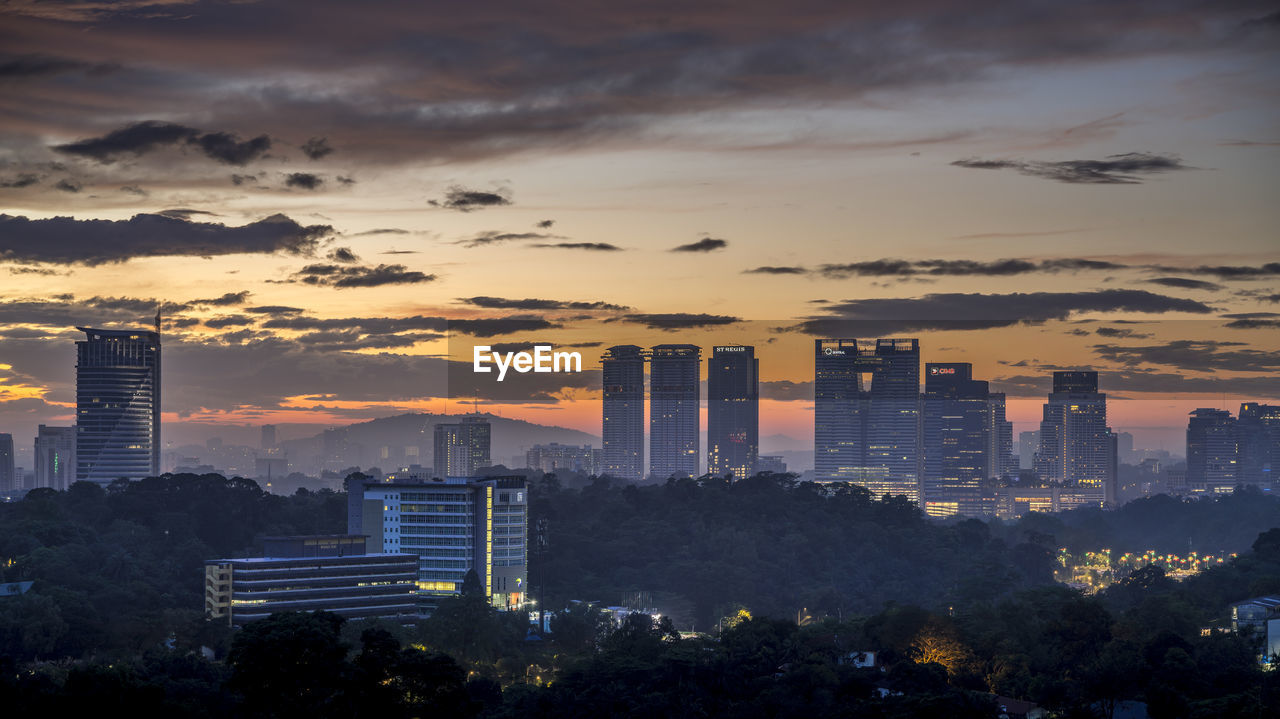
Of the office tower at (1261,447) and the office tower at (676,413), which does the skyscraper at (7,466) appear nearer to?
the office tower at (676,413)

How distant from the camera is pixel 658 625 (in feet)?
198

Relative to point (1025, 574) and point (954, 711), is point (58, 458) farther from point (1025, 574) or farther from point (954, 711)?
point (954, 711)

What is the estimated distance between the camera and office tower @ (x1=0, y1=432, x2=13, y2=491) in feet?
578

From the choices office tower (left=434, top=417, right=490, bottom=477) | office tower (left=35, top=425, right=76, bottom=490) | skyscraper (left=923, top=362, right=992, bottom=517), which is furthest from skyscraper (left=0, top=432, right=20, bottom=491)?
skyscraper (left=923, top=362, right=992, bottom=517)

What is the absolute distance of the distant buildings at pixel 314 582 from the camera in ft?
204

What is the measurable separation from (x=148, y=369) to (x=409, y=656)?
372ft

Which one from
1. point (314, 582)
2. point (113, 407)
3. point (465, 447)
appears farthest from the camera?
point (465, 447)

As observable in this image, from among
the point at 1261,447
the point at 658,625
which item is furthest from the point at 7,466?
the point at 1261,447

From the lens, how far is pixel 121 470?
137875mm

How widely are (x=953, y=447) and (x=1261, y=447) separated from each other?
136 feet

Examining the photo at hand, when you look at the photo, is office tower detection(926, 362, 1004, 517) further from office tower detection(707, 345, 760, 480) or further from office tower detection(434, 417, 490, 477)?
office tower detection(434, 417, 490, 477)

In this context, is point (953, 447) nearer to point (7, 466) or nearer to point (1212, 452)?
point (1212, 452)

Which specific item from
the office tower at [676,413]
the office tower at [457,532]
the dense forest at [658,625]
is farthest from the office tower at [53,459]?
the office tower at [457,532]

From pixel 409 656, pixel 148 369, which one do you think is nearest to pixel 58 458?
pixel 148 369
